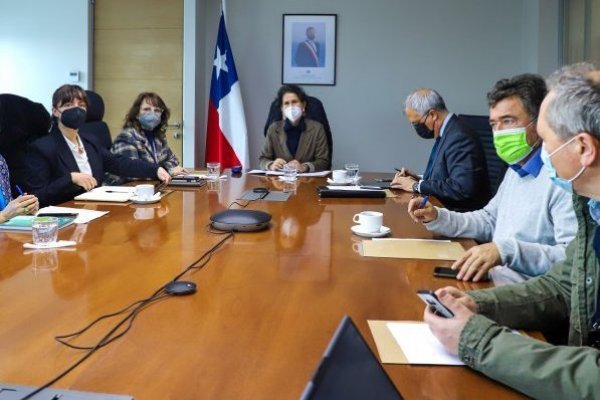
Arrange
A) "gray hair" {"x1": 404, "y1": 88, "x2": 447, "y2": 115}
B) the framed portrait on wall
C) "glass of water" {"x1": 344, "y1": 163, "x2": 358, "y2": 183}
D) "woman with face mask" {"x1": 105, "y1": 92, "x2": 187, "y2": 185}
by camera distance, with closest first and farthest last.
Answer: "gray hair" {"x1": 404, "y1": 88, "x2": 447, "y2": 115}
"glass of water" {"x1": 344, "y1": 163, "x2": 358, "y2": 183}
"woman with face mask" {"x1": 105, "y1": 92, "x2": 187, "y2": 185}
the framed portrait on wall

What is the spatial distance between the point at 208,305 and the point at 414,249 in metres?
0.73

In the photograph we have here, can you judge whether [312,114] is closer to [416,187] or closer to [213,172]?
[213,172]

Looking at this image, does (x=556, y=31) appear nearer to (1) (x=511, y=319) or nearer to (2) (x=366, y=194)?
(2) (x=366, y=194)

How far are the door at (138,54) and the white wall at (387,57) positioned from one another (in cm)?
32

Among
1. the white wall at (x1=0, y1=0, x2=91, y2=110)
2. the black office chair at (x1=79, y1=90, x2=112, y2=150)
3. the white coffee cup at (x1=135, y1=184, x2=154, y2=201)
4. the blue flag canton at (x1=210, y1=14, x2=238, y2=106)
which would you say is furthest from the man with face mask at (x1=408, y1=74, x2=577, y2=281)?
the white wall at (x1=0, y1=0, x2=91, y2=110)

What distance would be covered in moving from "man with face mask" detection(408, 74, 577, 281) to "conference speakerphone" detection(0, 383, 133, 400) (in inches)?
41.6

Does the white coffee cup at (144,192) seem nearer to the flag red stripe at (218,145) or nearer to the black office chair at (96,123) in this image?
the black office chair at (96,123)

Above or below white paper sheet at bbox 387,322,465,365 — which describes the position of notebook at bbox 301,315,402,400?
above

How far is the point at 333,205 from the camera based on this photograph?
102 inches

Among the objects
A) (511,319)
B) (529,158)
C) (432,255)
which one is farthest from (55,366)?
(529,158)

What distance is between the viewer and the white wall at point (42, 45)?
521 cm

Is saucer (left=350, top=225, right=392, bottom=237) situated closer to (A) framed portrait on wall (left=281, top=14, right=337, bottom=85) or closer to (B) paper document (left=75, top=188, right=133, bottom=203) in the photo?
(B) paper document (left=75, top=188, right=133, bottom=203)

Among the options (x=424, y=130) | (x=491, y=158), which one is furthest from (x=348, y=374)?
(x=491, y=158)

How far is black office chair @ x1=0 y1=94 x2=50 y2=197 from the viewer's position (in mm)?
2982
